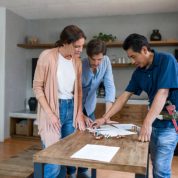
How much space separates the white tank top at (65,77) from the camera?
1.67 m

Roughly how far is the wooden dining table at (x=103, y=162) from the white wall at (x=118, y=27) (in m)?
3.26

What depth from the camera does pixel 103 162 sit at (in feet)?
3.32

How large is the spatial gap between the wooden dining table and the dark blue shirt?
371 mm

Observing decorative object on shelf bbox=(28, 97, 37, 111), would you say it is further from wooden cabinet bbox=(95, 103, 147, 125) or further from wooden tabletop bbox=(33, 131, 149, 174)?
wooden tabletop bbox=(33, 131, 149, 174)

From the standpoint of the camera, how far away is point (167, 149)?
1.56 meters

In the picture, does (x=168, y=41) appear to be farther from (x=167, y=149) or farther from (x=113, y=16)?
(x=167, y=149)

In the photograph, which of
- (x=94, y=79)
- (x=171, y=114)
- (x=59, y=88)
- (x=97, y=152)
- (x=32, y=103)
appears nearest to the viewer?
(x=97, y=152)

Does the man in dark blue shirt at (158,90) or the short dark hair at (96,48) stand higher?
the short dark hair at (96,48)

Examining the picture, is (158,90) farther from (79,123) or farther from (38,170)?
(38,170)

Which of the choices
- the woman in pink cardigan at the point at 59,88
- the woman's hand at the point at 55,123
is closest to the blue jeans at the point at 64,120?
the woman in pink cardigan at the point at 59,88

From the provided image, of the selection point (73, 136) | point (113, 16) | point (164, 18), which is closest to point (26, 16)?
point (113, 16)

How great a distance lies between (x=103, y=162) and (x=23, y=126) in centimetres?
370

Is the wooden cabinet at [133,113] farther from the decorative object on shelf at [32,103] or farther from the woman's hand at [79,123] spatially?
the woman's hand at [79,123]

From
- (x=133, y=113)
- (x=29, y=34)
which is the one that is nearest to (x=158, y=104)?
(x=133, y=113)
